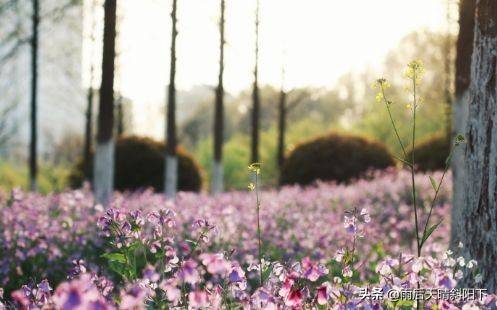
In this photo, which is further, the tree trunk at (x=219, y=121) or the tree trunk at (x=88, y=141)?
the tree trunk at (x=88, y=141)

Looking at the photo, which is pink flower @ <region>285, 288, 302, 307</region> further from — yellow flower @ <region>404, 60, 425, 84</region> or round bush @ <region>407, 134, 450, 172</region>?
round bush @ <region>407, 134, 450, 172</region>

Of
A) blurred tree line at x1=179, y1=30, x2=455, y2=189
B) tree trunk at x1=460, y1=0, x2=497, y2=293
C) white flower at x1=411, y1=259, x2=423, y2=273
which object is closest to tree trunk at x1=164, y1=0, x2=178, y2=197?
blurred tree line at x1=179, y1=30, x2=455, y2=189

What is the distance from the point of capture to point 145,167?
58.7ft

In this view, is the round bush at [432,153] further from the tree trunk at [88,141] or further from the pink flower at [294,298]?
the pink flower at [294,298]

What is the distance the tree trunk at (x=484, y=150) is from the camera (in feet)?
15.1

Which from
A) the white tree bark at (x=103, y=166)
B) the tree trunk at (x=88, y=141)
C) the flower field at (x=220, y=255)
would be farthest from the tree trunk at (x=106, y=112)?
the tree trunk at (x=88, y=141)

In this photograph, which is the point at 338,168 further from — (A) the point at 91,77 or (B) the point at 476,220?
(B) the point at 476,220

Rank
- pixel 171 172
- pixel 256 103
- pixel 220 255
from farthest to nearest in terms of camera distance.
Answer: pixel 256 103
pixel 171 172
pixel 220 255

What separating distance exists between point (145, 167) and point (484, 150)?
14007 mm

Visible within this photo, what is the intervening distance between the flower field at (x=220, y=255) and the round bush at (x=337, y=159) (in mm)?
1935

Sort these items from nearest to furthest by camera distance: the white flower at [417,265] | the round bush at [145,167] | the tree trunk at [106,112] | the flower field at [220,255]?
the flower field at [220,255], the white flower at [417,265], the tree trunk at [106,112], the round bush at [145,167]

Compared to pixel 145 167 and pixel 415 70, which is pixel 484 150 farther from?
pixel 145 167

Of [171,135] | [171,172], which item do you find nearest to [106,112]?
[171,135]

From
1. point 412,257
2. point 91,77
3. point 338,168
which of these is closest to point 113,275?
point 412,257
